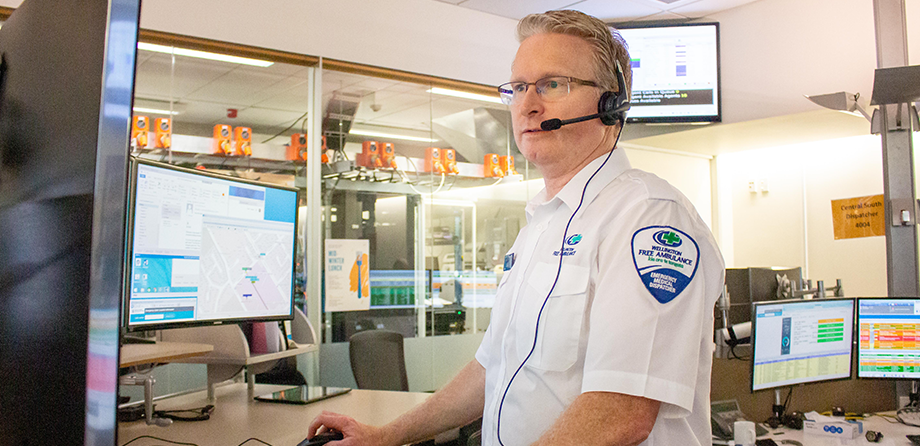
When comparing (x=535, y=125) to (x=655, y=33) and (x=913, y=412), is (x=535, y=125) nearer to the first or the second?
(x=913, y=412)

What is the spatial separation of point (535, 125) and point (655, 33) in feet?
12.3

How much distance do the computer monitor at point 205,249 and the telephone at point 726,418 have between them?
145cm

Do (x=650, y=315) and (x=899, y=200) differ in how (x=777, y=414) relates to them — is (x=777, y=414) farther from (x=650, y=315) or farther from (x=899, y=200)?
(x=650, y=315)

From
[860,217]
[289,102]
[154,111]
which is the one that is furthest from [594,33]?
[154,111]

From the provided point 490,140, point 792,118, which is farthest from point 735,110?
point 490,140

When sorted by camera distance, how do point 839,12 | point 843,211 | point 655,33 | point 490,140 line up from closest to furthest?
point 843,211 < point 839,12 < point 655,33 < point 490,140

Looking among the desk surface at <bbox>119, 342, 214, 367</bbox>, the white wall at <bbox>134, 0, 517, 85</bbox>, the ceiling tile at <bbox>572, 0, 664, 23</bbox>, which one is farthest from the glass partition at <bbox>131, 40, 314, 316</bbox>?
the desk surface at <bbox>119, 342, 214, 367</bbox>

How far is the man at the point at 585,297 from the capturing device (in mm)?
847

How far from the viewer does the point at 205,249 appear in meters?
1.45

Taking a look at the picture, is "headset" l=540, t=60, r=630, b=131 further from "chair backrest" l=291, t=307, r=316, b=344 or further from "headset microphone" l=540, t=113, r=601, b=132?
"chair backrest" l=291, t=307, r=316, b=344

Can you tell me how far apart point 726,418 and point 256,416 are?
1569mm

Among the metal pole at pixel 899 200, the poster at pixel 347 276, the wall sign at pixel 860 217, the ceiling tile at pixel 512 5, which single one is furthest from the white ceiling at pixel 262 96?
the metal pole at pixel 899 200

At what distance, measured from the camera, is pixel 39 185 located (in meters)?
0.47

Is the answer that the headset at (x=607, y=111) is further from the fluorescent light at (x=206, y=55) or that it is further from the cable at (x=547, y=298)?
the fluorescent light at (x=206, y=55)
